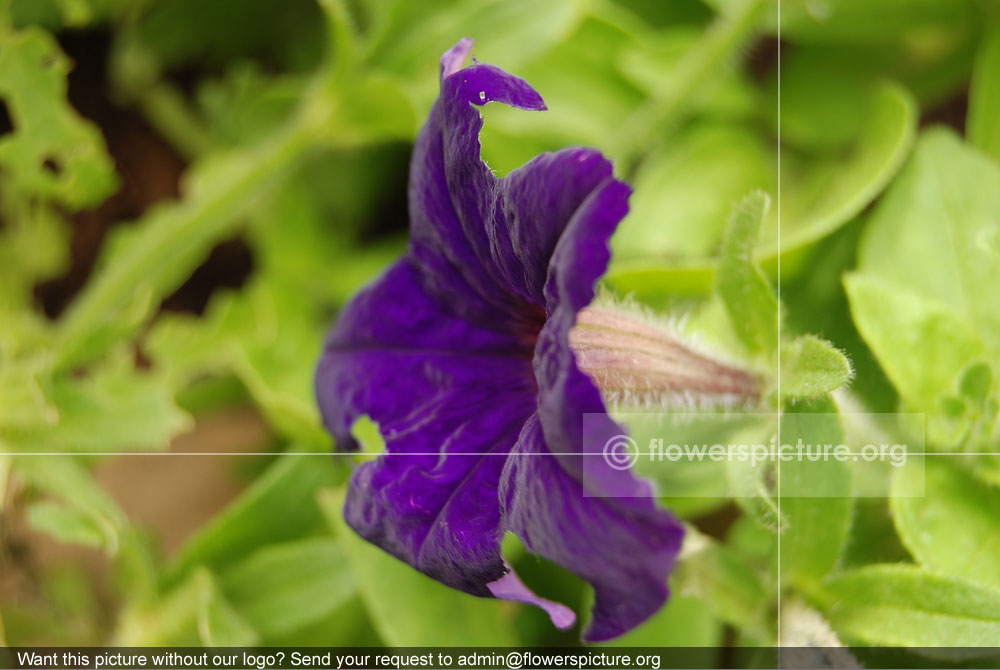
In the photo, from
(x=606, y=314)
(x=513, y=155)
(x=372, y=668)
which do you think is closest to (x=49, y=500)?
(x=372, y=668)

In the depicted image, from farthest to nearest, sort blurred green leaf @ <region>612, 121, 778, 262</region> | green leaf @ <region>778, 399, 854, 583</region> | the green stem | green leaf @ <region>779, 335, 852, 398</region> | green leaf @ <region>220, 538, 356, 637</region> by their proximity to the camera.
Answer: blurred green leaf @ <region>612, 121, 778, 262</region> → the green stem → green leaf @ <region>220, 538, 356, 637</region> → green leaf @ <region>778, 399, 854, 583</region> → green leaf @ <region>779, 335, 852, 398</region>

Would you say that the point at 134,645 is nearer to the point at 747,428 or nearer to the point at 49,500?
the point at 49,500

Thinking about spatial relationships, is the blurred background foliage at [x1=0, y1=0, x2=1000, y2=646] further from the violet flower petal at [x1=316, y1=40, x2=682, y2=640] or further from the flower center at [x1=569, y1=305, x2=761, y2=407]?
the violet flower petal at [x1=316, y1=40, x2=682, y2=640]

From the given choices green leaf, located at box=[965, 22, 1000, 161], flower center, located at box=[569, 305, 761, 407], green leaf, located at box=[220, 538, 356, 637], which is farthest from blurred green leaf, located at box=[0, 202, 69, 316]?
green leaf, located at box=[965, 22, 1000, 161]

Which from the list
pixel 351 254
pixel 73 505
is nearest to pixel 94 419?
pixel 73 505

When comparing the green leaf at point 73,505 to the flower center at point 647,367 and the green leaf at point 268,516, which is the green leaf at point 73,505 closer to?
the green leaf at point 268,516

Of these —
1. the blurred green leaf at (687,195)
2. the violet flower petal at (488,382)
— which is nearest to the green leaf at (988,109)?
the blurred green leaf at (687,195)

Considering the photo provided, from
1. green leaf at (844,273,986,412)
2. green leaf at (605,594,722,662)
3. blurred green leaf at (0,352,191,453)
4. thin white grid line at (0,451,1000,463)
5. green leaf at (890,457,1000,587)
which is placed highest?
green leaf at (844,273,986,412)
